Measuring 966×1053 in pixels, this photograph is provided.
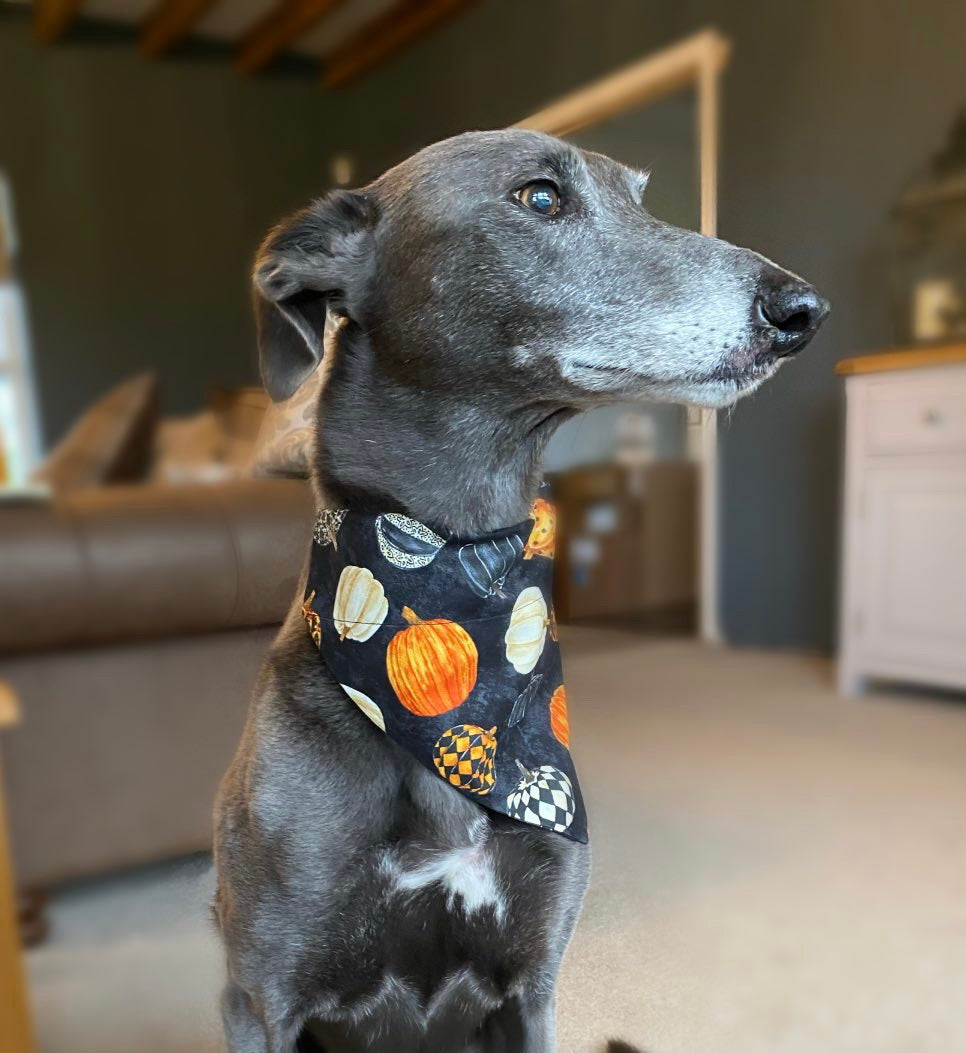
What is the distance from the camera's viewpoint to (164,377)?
0.36 meters

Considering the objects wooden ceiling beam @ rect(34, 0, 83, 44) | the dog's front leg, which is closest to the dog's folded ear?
wooden ceiling beam @ rect(34, 0, 83, 44)

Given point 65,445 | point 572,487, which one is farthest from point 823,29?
point 65,445

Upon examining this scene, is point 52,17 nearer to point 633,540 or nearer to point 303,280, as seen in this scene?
point 303,280

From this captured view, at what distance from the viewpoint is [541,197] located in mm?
415

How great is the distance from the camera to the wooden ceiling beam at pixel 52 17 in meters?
0.34

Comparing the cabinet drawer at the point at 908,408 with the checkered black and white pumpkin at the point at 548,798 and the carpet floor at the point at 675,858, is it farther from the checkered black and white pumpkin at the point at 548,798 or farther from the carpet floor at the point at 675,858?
the checkered black and white pumpkin at the point at 548,798

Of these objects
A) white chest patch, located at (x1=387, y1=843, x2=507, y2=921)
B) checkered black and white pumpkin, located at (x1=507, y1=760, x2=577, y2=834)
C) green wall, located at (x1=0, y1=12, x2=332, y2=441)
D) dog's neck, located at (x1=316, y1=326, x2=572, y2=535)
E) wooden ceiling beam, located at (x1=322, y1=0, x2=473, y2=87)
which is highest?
wooden ceiling beam, located at (x1=322, y1=0, x2=473, y2=87)

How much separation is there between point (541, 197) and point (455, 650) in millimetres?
230

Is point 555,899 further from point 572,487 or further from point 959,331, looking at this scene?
point 959,331

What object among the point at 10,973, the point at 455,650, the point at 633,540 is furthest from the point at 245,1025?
the point at 633,540

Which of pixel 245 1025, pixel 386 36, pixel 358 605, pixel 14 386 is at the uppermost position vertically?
pixel 386 36

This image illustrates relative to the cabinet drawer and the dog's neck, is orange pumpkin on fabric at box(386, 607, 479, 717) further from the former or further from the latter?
the cabinet drawer

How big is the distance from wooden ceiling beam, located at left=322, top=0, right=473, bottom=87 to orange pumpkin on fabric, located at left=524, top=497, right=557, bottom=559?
199 millimetres

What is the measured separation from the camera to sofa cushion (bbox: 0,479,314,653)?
33 cm
